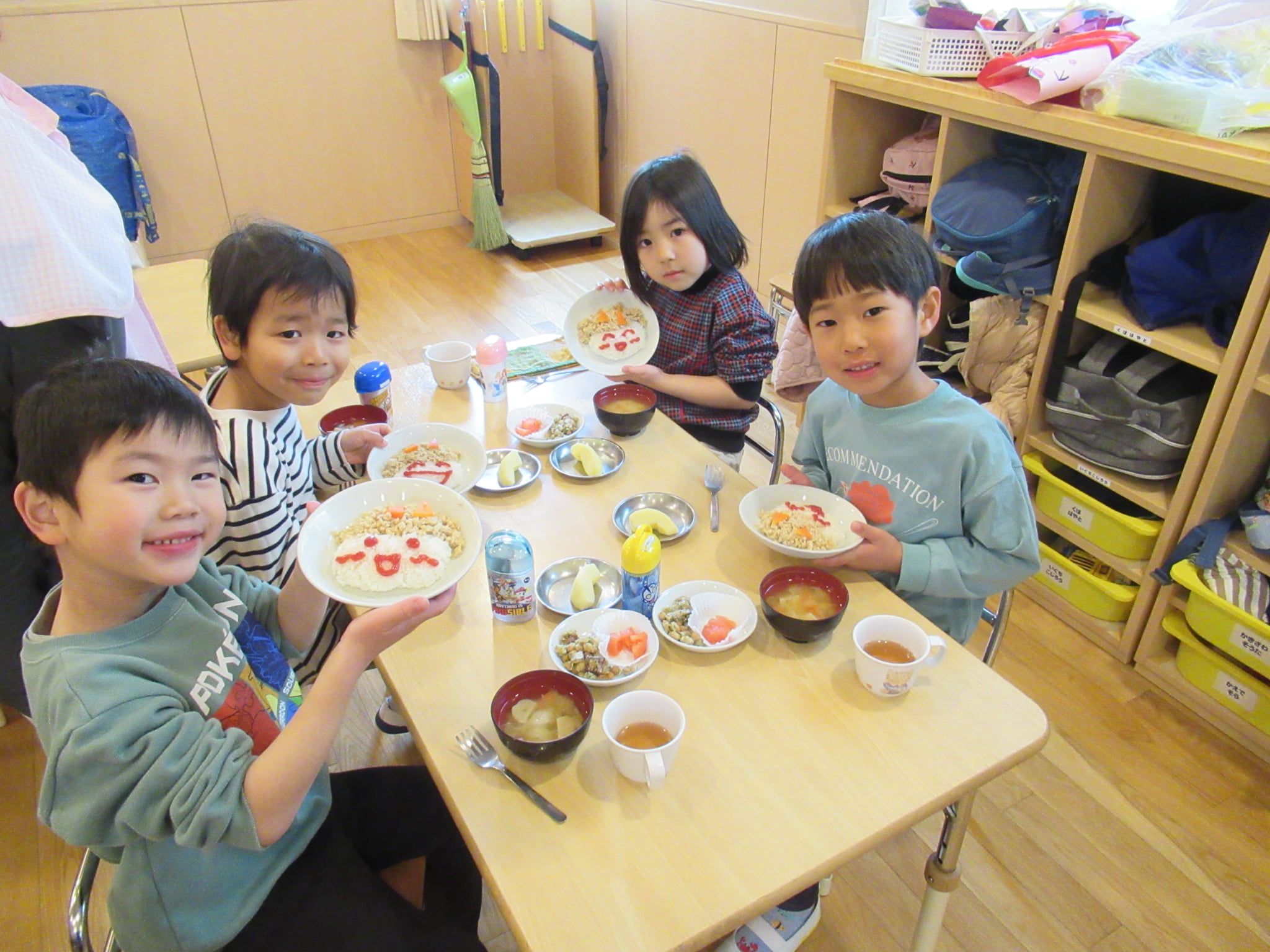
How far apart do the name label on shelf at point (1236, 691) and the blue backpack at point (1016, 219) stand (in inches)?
38.6

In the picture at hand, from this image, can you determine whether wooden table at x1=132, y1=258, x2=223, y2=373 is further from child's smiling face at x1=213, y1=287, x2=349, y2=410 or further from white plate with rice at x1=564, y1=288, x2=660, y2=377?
white plate with rice at x1=564, y1=288, x2=660, y2=377

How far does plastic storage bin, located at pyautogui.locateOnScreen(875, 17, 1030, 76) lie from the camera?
220 cm

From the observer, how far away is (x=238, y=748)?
935 mm

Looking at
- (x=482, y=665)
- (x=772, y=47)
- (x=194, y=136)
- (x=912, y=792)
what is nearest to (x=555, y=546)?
(x=482, y=665)

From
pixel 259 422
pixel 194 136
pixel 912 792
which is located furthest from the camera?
pixel 194 136

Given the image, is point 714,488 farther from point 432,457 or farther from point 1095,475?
point 1095,475

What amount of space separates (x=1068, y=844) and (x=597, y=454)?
1242 mm

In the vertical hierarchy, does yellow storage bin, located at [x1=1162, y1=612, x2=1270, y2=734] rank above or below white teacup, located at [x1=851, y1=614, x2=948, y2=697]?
below

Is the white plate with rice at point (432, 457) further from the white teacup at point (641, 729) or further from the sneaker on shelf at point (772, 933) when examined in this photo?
the sneaker on shelf at point (772, 933)

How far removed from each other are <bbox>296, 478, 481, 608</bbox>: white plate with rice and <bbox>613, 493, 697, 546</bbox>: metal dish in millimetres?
290

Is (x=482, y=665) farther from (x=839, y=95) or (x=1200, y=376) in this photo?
(x=839, y=95)

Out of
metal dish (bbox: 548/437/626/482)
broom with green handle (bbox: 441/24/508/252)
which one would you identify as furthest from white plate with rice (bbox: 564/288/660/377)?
broom with green handle (bbox: 441/24/508/252)

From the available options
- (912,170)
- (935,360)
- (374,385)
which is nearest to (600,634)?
(374,385)

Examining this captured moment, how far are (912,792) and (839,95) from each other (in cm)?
210
